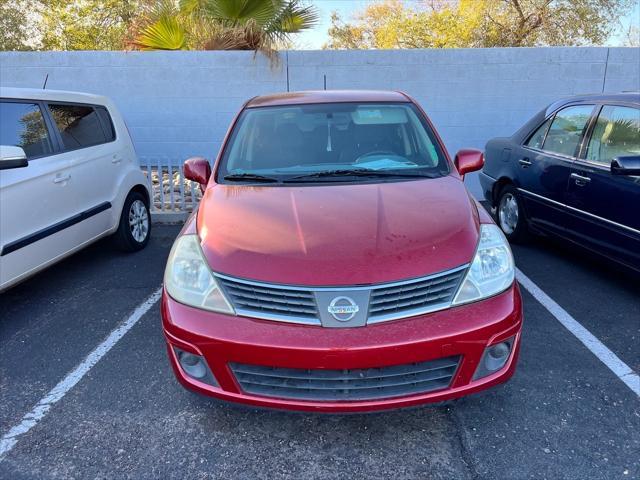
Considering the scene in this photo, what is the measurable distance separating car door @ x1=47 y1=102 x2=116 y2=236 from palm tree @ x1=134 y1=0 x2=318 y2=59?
387 cm

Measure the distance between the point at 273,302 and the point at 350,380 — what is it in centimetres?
47

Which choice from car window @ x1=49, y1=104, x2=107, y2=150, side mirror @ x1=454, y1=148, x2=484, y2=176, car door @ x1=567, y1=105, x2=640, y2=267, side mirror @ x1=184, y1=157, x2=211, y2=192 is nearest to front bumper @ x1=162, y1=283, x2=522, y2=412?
side mirror @ x1=184, y1=157, x2=211, y2=192

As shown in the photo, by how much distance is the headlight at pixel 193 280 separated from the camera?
2.21m

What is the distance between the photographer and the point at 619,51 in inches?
287

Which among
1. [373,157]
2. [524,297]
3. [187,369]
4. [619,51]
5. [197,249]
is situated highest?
[619,51]

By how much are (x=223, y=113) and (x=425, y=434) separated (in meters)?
6.44

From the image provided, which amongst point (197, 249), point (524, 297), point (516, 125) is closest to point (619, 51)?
point (516, 125)

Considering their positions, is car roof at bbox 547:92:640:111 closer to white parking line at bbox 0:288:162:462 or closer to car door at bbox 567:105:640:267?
car door at bbox 567:105:640:267

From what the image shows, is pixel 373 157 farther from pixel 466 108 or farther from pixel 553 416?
pixel 466 108

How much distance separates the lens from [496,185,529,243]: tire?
16.8 ft

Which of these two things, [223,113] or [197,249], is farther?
[223,113]

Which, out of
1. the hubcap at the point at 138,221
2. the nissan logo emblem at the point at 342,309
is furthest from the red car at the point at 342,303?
the hubcap at the point at 138,221

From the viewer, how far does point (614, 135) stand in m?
3.97

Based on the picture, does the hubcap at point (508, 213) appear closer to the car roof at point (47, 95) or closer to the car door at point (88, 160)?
the car door at point (88, 160)
